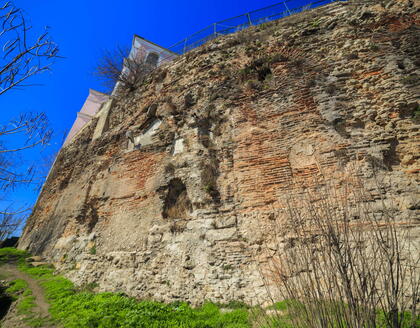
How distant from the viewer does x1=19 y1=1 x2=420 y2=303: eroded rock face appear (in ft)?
17.2

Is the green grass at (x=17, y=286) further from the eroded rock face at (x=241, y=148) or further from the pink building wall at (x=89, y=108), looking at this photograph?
the pink building wall at (x=89, y=108)

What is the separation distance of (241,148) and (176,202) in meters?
2.31

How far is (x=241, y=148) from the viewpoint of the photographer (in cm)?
641

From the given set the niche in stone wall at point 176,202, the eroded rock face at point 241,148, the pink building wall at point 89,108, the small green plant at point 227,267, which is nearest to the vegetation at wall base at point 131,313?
the eroded rock face at point 241,148

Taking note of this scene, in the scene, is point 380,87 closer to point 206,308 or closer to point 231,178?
point 231,178

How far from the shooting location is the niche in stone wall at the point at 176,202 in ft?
21.4

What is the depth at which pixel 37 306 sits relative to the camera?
593cm

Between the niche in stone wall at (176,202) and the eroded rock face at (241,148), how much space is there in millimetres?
31

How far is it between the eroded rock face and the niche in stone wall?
0.03 meters

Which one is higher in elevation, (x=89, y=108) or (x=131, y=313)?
(x=89, y=108)

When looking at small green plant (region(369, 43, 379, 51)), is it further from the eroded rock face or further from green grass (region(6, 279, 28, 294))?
green grass (region(6, 279, 28, 294))

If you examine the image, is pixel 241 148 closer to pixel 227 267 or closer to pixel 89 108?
pixel 227 267

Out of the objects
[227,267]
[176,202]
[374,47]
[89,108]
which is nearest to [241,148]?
[176,202]

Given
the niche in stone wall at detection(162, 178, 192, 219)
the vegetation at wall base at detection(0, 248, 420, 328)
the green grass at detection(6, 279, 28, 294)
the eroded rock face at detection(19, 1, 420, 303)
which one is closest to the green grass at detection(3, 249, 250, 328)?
the vegetation at wall base at detection(0, 248, 420, 328)
